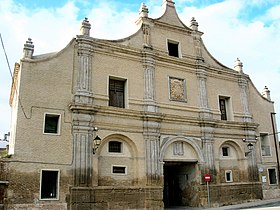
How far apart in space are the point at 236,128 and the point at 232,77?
14.1 feet

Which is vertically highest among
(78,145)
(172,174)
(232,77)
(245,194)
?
(232,77)

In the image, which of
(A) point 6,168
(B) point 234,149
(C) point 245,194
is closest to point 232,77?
(B) point 234,149

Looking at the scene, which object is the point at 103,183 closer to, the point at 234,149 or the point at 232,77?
the point at 234,149

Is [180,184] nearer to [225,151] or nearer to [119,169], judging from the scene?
[225,151]

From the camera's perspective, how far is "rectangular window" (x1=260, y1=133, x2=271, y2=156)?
25.4 metres

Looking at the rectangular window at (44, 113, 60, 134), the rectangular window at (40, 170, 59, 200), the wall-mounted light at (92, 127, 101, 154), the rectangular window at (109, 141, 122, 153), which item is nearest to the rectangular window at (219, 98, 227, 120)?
the rectangular window at (109, 141, 122, 153)

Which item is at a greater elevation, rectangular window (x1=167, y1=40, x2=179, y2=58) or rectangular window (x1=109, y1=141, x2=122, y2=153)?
rectangular window (x1=167, y1=40, x2=179, y2=58)

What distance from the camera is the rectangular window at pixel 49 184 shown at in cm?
1606

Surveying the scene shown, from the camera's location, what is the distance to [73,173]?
1659cm

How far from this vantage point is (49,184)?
1636 cm

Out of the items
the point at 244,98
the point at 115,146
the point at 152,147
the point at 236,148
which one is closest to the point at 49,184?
the point at 115,146

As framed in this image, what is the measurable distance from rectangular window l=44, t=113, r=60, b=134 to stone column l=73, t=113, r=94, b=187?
923 millimetres

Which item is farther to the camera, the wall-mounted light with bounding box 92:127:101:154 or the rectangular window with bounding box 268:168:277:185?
the rectangular window with bounding box 268:168:277:185

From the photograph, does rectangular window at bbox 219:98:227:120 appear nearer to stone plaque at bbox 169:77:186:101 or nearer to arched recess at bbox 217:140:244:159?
arched recess at bbox 217:140:244:159
